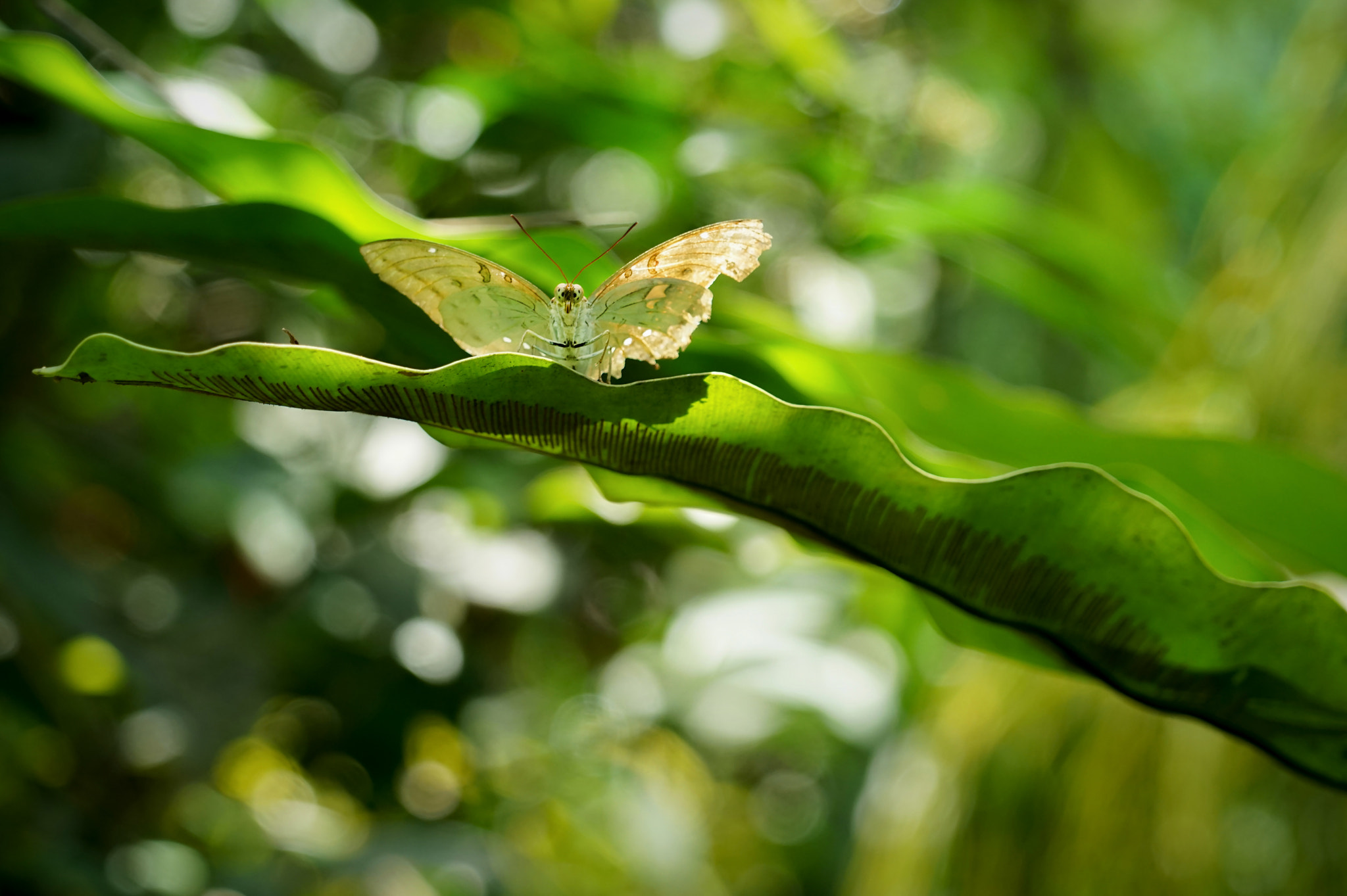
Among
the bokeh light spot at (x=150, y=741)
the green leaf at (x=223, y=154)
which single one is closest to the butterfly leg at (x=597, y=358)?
the green leaf at (x=223, y=154)

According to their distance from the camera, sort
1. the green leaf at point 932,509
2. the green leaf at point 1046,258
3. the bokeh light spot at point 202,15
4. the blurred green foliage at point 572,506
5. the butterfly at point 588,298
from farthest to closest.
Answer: the bokeh light spot at point 202,15 < the green leaf at point 1046,258 < the blurred green foliage at point 572,506 < the butterfly at point 588,298 < the green leaf at point 932,509

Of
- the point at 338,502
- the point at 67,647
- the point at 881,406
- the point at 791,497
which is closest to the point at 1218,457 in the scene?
the point at 881,406

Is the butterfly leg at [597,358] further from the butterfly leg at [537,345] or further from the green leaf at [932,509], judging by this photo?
the green leaf at [932,509]

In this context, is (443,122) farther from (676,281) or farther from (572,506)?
(676,281)

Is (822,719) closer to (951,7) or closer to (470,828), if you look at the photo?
(470,828)

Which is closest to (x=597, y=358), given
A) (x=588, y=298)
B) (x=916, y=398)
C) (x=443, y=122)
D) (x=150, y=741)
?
(x=588, y=298)

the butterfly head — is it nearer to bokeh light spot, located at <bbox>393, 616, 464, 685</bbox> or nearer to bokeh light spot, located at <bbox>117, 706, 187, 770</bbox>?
bokeh light spot, located at <bbox>393, 616, 464, 685</bbox>

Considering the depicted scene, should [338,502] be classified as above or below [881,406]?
below

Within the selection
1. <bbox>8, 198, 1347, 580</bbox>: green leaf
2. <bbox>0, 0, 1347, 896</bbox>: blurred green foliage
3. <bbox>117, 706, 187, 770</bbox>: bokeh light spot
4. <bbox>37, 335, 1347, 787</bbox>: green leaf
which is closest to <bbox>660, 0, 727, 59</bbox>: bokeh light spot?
<bbox>0, 0, 1347, 896</bbox>: blurred green foliage
